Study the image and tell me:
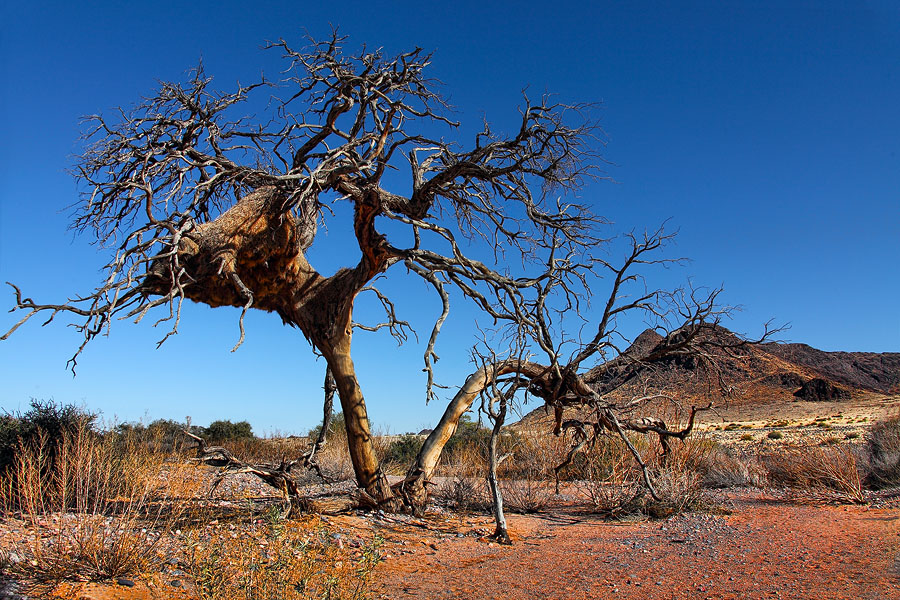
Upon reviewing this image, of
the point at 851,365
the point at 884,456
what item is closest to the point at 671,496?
the point at 884,456

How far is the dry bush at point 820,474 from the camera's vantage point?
9.93 m

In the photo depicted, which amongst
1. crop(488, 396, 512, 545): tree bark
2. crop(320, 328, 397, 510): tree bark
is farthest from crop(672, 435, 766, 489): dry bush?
crop(320, 328, 397, 510): tree bark

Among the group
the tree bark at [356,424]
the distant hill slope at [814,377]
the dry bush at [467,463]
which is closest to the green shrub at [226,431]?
the dry bush at [467,463]

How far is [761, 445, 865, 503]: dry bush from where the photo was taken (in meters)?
9.93

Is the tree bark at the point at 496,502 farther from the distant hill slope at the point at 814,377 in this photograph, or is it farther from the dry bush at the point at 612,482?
the distant hill slope at the point at 814,377

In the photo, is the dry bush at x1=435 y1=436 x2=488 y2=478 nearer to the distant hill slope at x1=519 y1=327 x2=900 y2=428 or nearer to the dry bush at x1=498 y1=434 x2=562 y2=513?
the dry bush at x1=498 y1=434 x2=562 y2=513

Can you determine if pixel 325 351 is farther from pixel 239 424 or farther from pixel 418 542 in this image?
pixel 239 424

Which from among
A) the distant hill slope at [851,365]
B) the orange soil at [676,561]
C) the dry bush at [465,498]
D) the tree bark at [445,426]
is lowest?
the orange soil at [676,561]

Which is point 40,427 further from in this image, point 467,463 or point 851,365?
point 851,365

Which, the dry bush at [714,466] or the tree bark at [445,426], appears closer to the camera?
the tree bark at [445,426]

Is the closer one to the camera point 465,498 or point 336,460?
point 465,498

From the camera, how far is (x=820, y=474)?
1055 cm

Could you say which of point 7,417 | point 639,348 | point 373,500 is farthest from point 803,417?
point 7,417

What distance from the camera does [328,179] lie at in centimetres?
830
